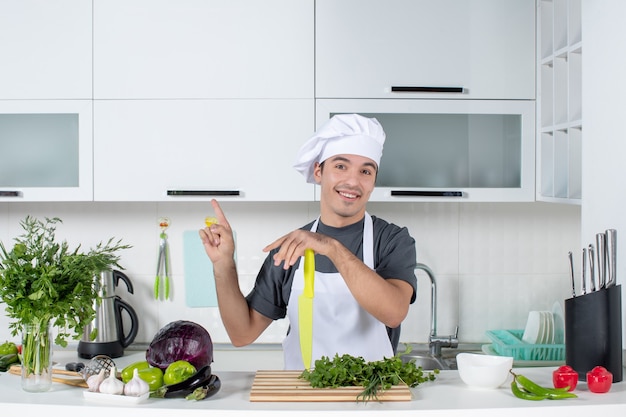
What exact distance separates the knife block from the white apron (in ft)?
1.78

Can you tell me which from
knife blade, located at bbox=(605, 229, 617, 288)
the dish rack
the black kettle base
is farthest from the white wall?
the black kettle base

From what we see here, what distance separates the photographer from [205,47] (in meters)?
2.71

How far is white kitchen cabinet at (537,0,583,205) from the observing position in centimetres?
248

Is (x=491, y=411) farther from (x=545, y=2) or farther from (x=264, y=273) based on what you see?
(x=545, y=2)

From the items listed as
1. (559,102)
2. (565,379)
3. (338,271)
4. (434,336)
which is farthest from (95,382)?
(559,102)

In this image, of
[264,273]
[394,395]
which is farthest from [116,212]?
[394,395]

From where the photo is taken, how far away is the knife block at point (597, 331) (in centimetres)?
184

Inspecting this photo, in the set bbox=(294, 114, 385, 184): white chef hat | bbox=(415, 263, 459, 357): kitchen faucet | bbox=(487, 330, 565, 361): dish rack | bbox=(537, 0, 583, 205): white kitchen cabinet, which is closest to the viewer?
bbox=(294, 114, 385, 184): white chef hat

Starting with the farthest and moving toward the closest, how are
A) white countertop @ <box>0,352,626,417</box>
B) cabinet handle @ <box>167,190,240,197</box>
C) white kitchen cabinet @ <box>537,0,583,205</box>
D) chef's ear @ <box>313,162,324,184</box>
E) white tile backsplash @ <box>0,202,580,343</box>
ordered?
white tile backsplash @ <box>0,202,580,343</box>, cabinet handle @ <box>167,190,240,197</box>, white kitchen cabinet @ <box>537,0,583,205</box>, chef's ear @ <box>313,162,324,184</box>, white countertop @ <box>0,352,626,417</box>

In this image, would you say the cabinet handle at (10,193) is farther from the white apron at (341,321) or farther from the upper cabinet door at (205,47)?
the white apron at (341,321)

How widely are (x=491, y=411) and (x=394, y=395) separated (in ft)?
0.67

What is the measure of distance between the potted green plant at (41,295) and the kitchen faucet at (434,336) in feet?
5.28

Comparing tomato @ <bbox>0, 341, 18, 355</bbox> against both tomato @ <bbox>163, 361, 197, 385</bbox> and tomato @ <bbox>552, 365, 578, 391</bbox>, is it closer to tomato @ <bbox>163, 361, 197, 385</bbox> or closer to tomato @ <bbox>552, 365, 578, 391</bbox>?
tomato @ <bbox>163, 361, 197, 385</bbox>

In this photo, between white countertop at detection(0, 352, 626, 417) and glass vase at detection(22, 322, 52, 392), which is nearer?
white countertop at detection(0, 352, 626, 417)
